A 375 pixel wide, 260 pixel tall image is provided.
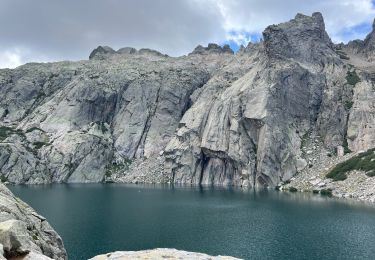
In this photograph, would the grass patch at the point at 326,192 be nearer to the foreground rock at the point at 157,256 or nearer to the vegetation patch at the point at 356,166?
Result: the vegetation patch at the point at 356,166

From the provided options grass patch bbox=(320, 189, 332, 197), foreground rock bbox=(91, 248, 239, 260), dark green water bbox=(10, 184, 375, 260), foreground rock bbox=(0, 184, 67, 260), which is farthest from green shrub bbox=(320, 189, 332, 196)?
foreground rock bbox=(91, 248, 239, 260)

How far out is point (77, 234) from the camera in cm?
8775

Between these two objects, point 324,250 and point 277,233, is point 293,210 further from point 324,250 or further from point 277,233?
point 324,250

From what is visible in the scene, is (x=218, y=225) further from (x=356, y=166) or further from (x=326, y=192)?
(x=356, y=166)

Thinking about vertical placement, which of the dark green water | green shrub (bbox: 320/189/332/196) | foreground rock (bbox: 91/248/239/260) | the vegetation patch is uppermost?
the vegetation patch

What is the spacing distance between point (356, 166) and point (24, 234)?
534 ft

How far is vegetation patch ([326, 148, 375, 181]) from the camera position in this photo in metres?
163

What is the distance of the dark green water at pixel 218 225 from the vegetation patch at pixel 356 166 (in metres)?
21.2

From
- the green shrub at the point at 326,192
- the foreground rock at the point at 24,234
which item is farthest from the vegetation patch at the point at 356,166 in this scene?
the foreground rock at the point at 24,234

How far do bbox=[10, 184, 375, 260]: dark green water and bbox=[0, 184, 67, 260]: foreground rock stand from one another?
3016 cm

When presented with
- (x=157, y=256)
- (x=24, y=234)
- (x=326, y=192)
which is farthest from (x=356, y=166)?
(x=24, y=234)

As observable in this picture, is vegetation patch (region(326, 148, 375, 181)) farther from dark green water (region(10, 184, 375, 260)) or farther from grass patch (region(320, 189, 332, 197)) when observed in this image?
dark green water (region(10, 184, 375, 260))

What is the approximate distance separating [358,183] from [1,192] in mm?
143462

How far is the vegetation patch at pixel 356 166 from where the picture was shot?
536ft
